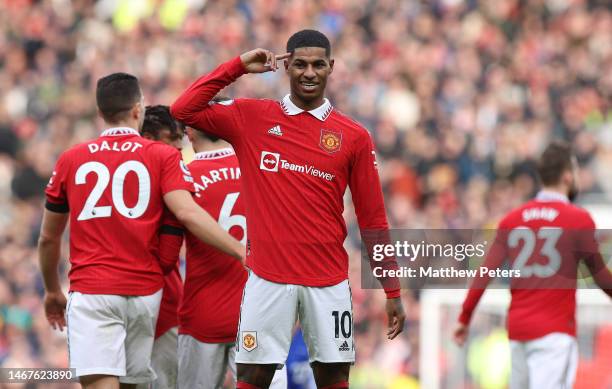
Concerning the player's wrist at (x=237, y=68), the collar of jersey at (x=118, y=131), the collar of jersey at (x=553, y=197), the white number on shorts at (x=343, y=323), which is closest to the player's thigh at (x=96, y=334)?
the collar of jersey at (x=118, y=131)

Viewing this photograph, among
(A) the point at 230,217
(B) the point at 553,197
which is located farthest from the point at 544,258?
(A) the point at 230,217

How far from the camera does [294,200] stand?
7.68 m

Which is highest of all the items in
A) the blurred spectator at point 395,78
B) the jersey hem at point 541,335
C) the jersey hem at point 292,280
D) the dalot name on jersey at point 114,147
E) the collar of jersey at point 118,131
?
the blurred spectator at point 395,78

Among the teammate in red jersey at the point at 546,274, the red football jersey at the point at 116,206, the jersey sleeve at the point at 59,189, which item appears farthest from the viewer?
the teammate in red jersey at the point at 546,274

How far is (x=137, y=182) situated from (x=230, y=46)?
14355 mm

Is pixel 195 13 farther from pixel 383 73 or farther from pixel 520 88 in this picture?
pixel 520 88

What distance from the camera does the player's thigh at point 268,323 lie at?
7629 millimetres

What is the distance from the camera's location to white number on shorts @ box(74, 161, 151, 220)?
26.2ft

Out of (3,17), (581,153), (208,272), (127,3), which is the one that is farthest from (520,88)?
(208,272)

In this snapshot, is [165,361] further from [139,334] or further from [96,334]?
[96,334]

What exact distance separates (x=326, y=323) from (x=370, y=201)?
73 cm

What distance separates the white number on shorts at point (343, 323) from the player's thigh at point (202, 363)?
1220 millimetres

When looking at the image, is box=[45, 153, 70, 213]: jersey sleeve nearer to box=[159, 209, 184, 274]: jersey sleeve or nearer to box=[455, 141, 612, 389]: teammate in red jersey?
box=[159, 209, 184, 274]: jersey sleeve

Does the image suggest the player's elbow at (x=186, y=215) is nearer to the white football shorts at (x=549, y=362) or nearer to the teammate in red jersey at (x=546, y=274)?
the teammate in red jersey at (x=546, y=274)
